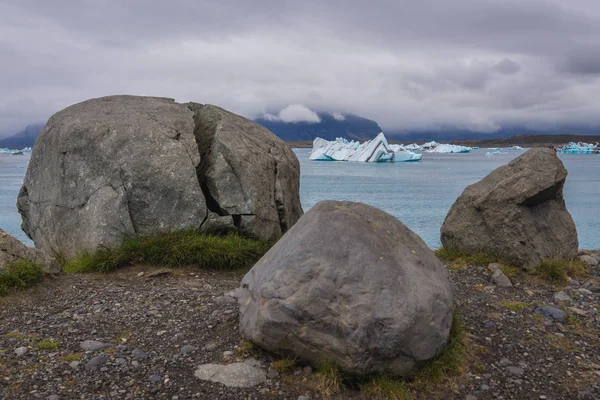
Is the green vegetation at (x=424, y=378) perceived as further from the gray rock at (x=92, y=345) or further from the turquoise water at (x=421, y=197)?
the turquoise water at (x=421, y=197)

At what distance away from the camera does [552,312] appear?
7.22 meters

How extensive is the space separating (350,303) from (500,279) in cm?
439

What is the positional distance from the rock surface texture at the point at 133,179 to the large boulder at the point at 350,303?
12.7 feet

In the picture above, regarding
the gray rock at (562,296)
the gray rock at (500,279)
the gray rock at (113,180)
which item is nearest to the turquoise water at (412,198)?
the gray rock at (500,279)

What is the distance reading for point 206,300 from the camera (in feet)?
24.1

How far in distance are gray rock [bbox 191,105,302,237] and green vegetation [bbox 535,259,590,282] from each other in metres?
4.63

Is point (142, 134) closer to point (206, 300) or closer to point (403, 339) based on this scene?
point (206, 300)

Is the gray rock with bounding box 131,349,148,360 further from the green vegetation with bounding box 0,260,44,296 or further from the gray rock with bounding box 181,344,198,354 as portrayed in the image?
the green vegetation with bounding box 0,260,44,296

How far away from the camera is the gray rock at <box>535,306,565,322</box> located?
7100 mm

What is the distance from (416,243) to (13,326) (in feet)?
15.9

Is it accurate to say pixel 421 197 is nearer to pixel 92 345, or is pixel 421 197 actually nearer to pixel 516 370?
pixel 516 370

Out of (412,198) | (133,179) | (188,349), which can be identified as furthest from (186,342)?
(412,198)

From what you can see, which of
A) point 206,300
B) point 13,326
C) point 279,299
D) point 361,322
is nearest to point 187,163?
point 206,300

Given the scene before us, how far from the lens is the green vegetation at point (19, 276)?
737cm
